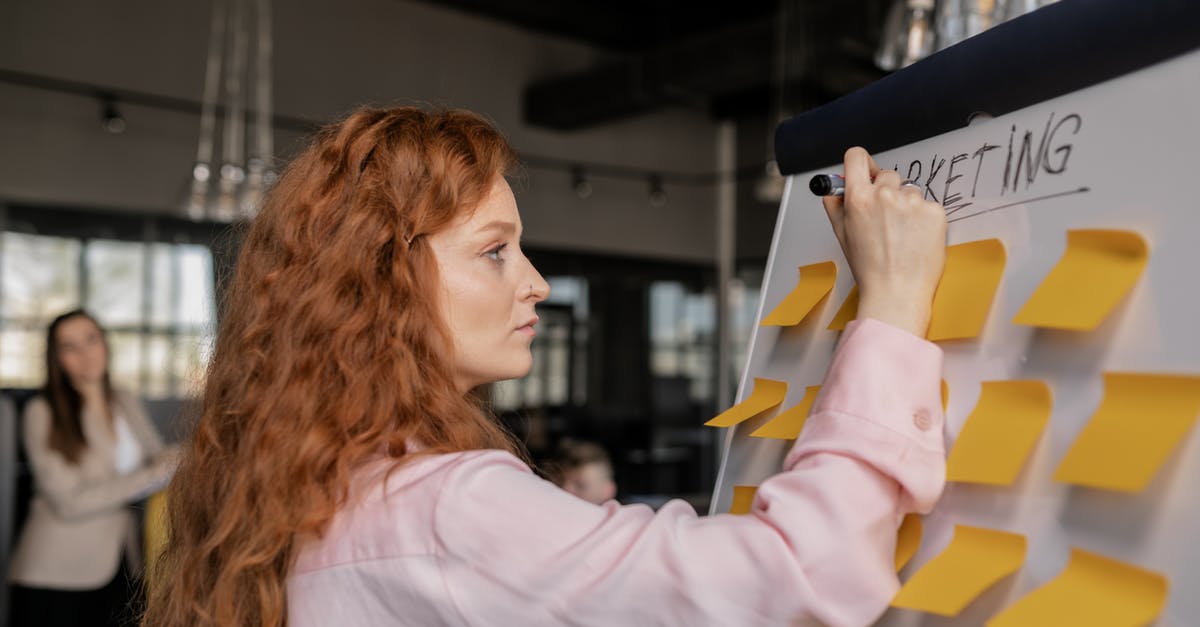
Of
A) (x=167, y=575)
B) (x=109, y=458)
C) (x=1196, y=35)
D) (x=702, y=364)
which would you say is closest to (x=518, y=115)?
(x=702, y=364)

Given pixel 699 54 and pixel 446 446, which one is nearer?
pixel 446 446

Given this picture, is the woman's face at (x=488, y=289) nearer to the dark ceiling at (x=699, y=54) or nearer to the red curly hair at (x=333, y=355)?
the red curly hair at (x=333, y=355)

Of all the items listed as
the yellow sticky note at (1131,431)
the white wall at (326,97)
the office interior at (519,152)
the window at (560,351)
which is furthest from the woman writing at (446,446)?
the window at (560,351)

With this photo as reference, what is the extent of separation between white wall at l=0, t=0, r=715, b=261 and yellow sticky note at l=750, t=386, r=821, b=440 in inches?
178

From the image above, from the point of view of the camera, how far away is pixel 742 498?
1087mm

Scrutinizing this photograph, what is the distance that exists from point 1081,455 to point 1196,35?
28 cm

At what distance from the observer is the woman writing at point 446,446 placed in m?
0.76

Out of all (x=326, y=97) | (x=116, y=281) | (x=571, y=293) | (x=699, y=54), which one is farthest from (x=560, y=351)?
(x=116, y=281)

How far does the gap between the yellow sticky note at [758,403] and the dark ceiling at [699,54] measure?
3.96 m

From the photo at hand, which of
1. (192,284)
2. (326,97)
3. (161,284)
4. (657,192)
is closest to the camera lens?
(161,284)

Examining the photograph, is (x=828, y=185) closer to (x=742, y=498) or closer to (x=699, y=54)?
(x=742, y=498)

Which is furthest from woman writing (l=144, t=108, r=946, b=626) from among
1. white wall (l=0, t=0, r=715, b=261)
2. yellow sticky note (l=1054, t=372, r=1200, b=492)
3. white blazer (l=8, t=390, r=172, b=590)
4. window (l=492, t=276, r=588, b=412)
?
window (l=492, t=276, r=588, b=412)

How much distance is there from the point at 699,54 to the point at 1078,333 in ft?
17.7

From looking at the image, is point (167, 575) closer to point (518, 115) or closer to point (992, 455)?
point (992, 455)
